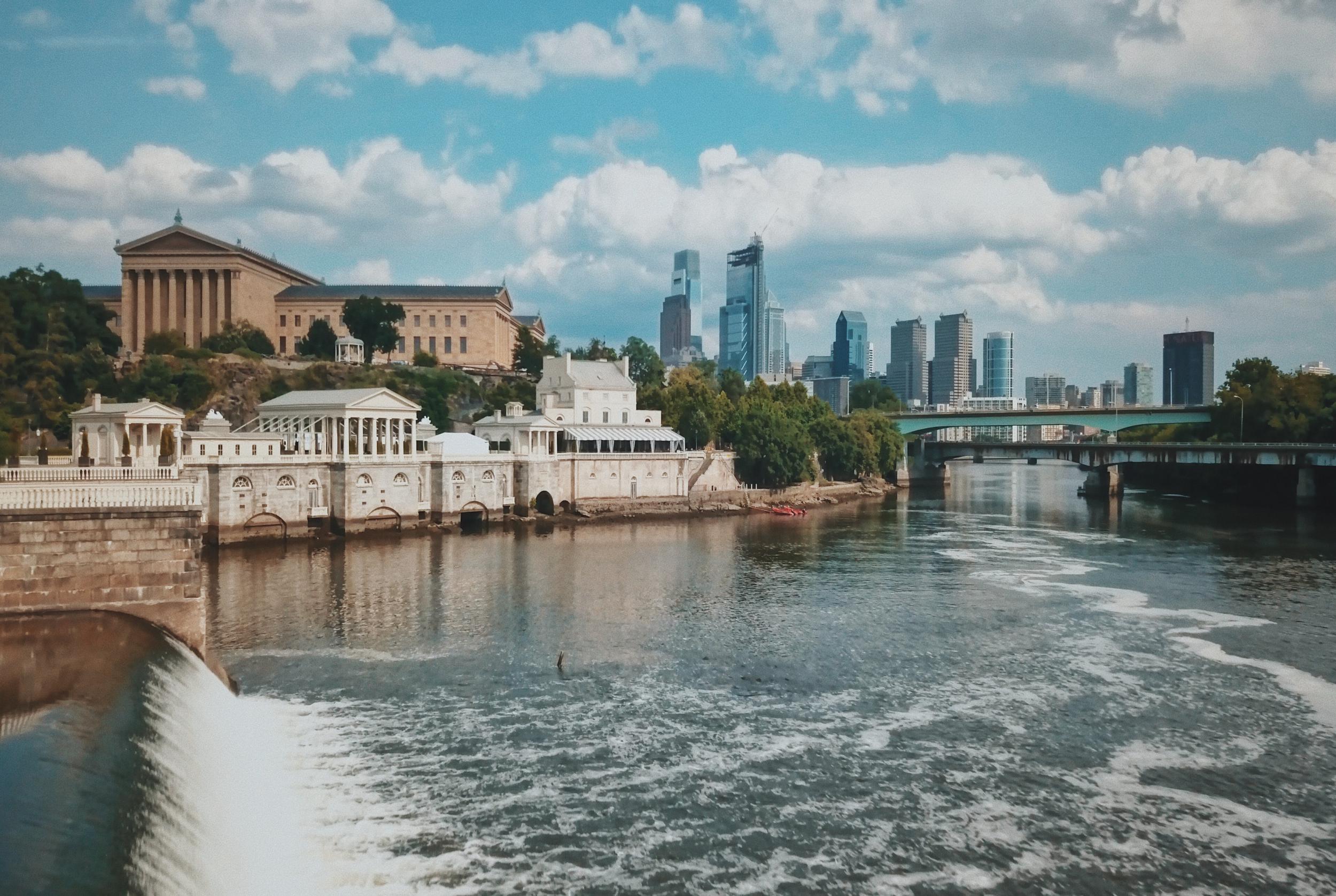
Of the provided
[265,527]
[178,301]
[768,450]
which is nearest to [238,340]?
[178,301]

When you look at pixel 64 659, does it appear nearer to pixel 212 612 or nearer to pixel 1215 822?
pixel 212 612

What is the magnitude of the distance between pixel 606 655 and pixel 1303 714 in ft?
78.9

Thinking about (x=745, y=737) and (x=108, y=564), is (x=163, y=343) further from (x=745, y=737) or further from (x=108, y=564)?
(x=745, y=737)

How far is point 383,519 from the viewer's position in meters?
77.0

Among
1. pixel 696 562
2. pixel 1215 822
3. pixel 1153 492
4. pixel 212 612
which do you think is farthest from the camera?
pixel 1153 492

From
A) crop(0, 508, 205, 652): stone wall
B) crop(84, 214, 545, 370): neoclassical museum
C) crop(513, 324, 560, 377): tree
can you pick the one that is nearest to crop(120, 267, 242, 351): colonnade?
crop(84, 214, 545, 370): neoclassical museum

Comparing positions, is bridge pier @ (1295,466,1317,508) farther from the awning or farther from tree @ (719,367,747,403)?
tree @ (719,367,747,403)

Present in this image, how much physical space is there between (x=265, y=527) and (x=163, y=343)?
2219 inches

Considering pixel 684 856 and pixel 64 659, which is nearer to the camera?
pixel 684 856

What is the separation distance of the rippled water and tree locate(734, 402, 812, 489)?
48172mm

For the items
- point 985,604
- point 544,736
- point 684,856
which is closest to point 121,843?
point 684,856

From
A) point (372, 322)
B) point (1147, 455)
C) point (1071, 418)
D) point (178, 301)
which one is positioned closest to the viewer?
point (1147, 455)

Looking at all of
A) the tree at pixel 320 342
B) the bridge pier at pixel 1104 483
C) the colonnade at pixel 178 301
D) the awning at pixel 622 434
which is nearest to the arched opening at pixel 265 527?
the awning at pixel 622 434

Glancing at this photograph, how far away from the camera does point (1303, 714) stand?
104 feet
